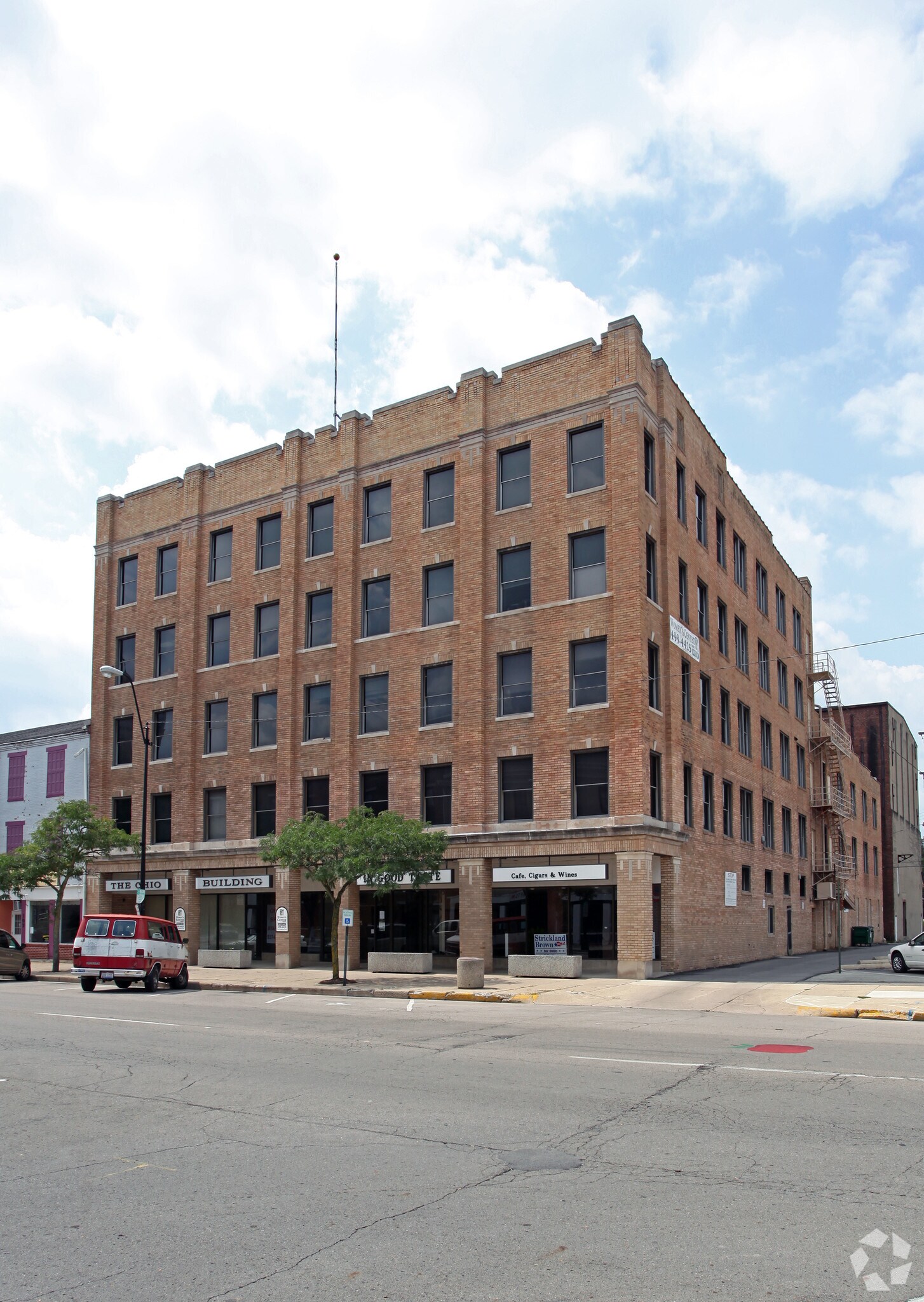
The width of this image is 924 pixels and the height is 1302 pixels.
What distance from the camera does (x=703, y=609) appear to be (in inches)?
1503

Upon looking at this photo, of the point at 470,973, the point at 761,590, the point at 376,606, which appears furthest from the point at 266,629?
the point at 761,590

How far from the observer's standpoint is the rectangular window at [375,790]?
35812 mm

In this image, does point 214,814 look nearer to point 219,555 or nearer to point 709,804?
point 219,555

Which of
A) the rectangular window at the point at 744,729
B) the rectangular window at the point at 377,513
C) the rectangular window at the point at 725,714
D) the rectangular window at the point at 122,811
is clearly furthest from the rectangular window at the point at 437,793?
the rectangular window at the point at 122,811

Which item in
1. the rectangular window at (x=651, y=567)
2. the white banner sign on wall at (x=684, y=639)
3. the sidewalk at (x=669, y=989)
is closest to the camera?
the sidewalk at (x=669, y=989)

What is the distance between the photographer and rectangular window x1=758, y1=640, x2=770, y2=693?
45625 millimetres

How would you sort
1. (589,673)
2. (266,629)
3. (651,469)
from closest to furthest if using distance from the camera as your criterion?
(589,673)
(651,469)
(266,629)

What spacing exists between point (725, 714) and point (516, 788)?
10.7m

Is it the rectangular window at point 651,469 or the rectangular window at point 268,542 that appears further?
the rectangular window at point 268,542

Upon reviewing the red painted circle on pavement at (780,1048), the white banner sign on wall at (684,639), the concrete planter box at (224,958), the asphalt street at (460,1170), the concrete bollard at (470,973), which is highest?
the white banner sign on wall at (684,639)

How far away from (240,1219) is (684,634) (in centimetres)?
2941

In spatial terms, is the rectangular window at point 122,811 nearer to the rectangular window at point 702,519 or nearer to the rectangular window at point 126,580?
the rectangular window at point 126,580

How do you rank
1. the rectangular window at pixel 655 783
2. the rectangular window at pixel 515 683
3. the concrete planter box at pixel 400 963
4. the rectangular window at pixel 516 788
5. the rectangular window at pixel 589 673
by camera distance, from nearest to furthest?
the rectangular window at pixel 655 783
the rectangular window at pixel 589 673
the concrete planter box at pixel 400 963
the rectangular window at pixel 516 788
the rectangular window at pixel 515 683

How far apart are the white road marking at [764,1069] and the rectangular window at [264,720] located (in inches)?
1044
